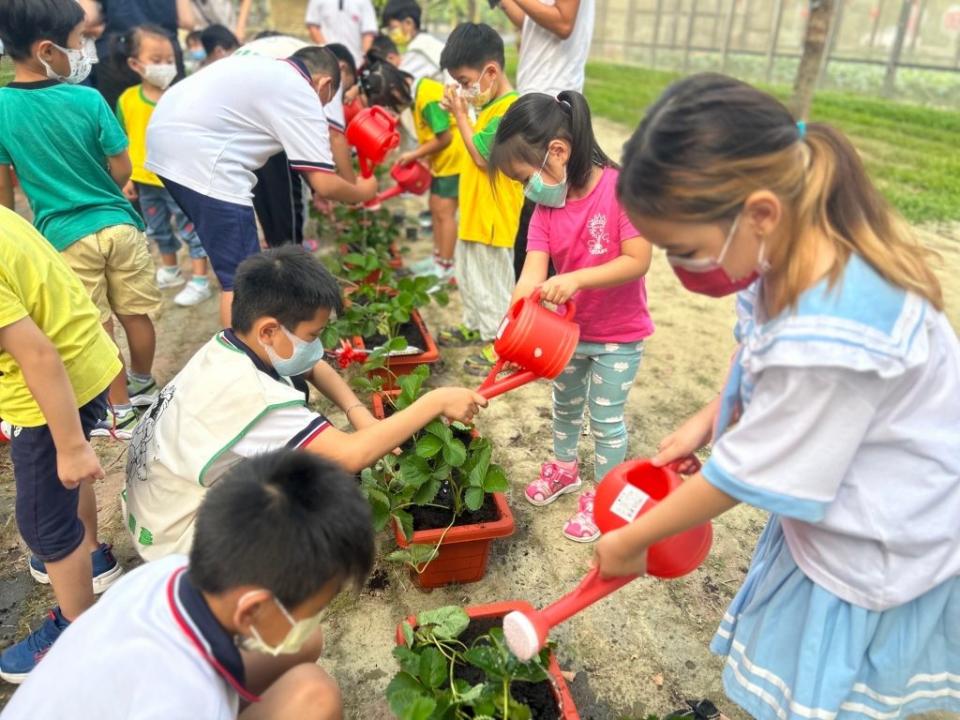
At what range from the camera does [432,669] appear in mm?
1480

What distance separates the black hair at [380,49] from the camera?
15.5 feet

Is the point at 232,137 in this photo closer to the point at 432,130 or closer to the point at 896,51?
the point at 432,130

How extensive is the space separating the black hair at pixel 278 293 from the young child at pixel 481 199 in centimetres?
116

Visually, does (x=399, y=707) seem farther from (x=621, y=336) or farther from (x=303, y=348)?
(x=621, y=336)

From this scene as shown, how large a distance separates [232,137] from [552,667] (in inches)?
87.3

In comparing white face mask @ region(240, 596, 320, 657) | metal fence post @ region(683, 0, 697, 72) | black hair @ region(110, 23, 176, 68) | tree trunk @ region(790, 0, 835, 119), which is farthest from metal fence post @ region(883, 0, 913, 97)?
white face mask @ region(240, 596, 320, 657)

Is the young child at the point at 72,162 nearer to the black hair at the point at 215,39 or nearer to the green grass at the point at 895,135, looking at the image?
the black hair at the point at 215,39

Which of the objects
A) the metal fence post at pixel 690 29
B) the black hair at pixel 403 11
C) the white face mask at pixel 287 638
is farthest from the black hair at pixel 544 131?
the metal fence post at pixel 690 29

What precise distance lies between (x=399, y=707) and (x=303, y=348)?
2.92 feet

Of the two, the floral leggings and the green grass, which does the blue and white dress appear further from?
the green grass

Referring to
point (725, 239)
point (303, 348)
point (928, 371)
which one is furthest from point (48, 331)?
point (928, 371)

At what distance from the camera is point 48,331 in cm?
162

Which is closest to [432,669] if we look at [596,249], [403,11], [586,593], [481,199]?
[586,593]

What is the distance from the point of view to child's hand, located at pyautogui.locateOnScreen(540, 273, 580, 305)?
187cm
